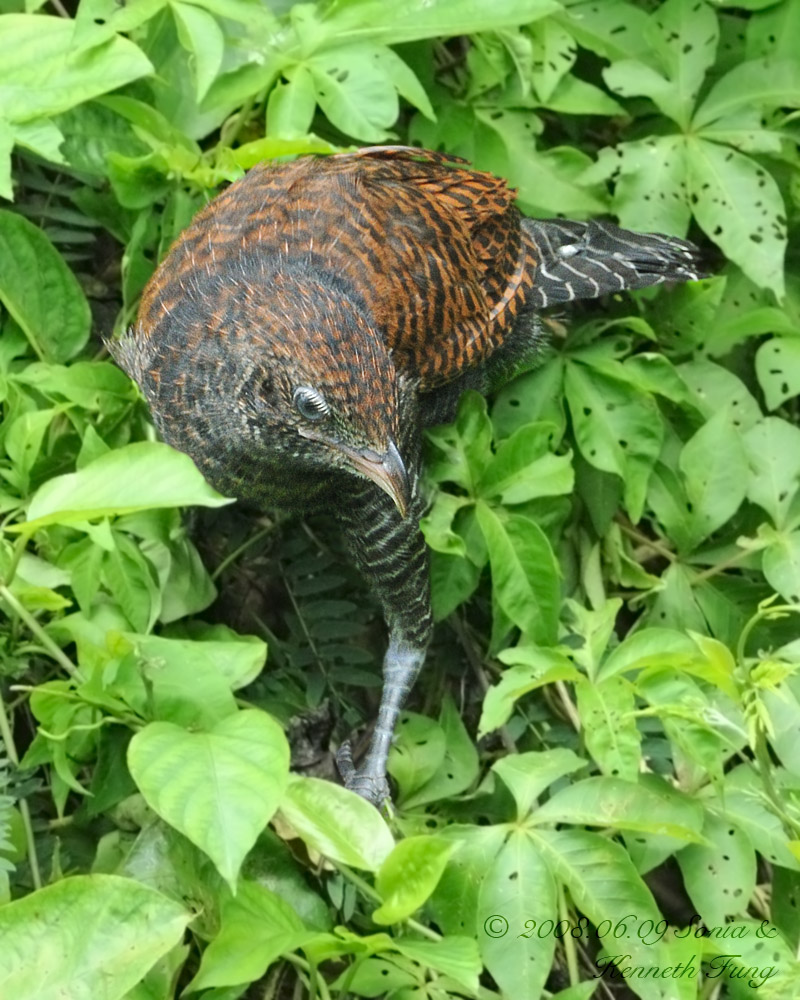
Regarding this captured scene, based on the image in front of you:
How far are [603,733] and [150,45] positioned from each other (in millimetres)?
1982

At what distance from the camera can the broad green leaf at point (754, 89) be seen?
3557 millimetres

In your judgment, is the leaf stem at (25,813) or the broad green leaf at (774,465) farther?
the broad green leaf at (774,465)

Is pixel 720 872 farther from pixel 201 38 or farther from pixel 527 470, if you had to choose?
pixel 201 38

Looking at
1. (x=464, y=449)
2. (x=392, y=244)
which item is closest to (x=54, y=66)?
(x=392, y=244)

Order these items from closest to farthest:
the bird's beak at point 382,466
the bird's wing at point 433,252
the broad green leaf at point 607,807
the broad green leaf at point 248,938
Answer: the broad green leaf at point 248,938, the broad green leaf at point 607,807, the bird's beak at point 382,466, the bird's wing at point 433,252

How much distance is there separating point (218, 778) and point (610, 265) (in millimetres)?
1948

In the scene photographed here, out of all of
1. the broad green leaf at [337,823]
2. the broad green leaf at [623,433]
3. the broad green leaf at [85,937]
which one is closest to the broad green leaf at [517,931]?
the broad green leaf at [337,823]

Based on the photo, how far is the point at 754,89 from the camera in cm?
357

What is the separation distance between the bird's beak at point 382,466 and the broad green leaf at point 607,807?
702mm

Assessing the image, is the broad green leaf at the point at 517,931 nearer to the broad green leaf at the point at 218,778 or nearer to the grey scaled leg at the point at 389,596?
the broad green leaf at the point at 218,778

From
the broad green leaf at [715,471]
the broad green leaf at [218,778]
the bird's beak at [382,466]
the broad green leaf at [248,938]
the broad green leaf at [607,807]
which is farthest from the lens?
the broad green leaf at [715,471]

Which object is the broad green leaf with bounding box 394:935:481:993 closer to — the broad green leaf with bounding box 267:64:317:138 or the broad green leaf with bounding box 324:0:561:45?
the broad green leaf with bounding box 267:64:317:138

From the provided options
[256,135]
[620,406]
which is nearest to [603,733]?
[620,406]

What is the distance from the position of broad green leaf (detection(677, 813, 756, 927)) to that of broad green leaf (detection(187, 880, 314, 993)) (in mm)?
926
